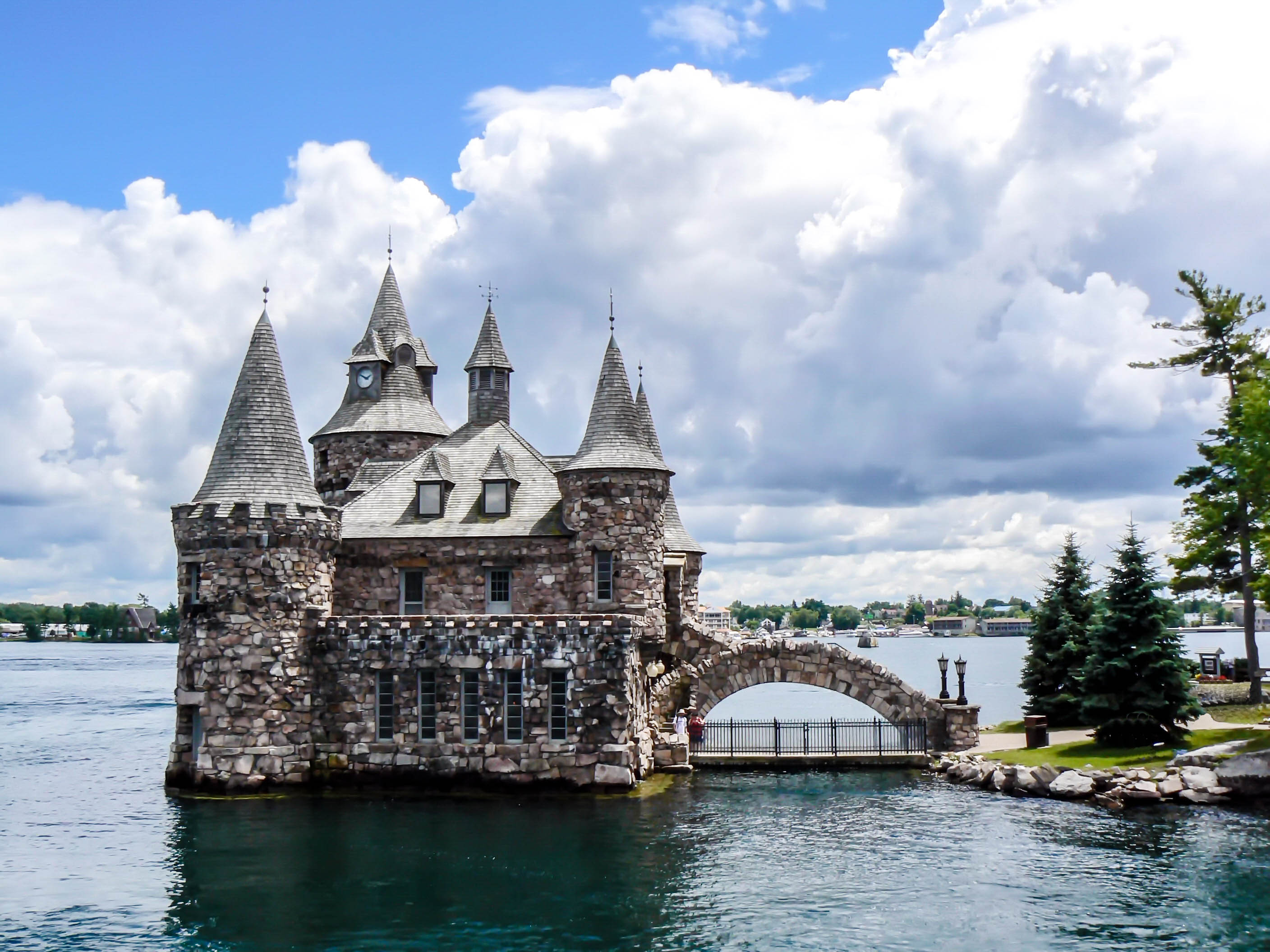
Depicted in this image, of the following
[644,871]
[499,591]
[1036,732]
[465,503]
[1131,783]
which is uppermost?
[465,503]

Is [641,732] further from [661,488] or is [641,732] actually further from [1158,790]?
[1158,790]

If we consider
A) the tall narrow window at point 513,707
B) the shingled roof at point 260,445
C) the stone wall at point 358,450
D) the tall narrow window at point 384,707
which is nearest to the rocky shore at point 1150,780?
the tall narrow window at point 513,707

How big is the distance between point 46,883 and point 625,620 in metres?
16.5

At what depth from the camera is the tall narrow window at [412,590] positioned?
38438 mm

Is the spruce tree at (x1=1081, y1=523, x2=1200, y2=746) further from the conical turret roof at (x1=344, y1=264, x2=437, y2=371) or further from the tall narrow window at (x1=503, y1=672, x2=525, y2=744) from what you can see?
the conical turret roof at (x1=344, y1=264, x2=437, y2=371)

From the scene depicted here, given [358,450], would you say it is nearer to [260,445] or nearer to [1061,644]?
[260,445]

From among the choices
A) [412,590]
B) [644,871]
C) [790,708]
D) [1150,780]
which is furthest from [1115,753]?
[790,708]

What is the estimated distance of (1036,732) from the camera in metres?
38.1

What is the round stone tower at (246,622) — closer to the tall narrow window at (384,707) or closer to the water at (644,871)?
the water at (644,871)

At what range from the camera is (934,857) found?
26.7m

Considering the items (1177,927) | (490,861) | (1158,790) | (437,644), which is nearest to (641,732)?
(437,644)

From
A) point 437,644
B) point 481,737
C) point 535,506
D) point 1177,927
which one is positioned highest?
point 535,506

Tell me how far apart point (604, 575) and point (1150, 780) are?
57.7 feet

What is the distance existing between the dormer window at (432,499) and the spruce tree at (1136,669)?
2251 cm
